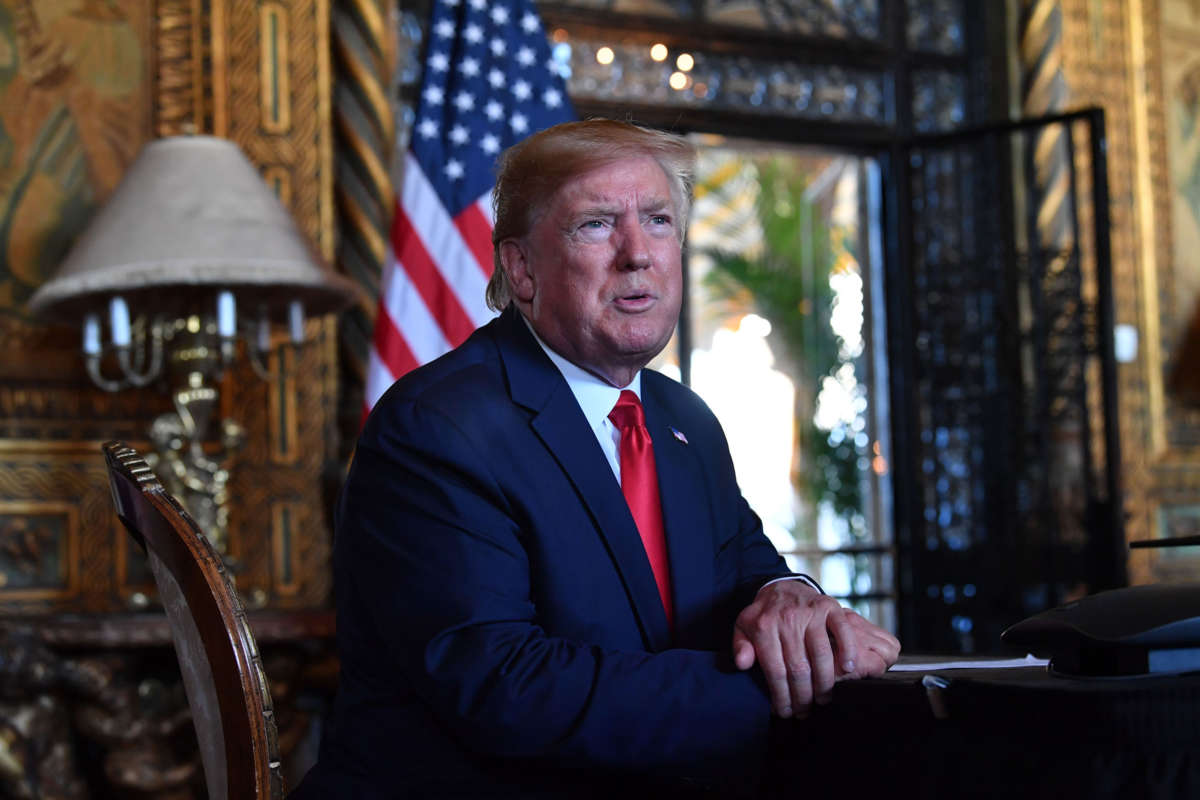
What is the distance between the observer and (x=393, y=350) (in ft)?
12.7

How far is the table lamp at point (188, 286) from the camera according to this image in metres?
3.47

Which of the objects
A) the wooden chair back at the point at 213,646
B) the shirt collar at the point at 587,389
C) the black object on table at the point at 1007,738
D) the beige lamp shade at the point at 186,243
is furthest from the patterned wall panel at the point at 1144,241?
the wooden chair back at the point at 213,646

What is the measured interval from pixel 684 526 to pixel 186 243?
88.3 inches

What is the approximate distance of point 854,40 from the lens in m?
5.49

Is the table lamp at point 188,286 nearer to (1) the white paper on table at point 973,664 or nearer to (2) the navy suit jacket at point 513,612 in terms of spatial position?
(2) the navy suit jacket at point 513,612

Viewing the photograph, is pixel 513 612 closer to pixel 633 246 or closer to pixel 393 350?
pixel 633 246

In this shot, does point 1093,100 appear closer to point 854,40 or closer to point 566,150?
point 854,40

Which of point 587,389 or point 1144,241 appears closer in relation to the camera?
point 587,389

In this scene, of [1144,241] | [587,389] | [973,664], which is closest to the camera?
[973,664]

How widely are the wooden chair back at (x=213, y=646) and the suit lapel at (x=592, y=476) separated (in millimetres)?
413

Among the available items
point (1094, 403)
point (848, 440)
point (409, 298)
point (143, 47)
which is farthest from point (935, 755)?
point (848, 440)

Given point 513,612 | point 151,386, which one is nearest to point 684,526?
point 513,612

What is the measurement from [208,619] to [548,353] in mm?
542

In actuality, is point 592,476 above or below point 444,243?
below
